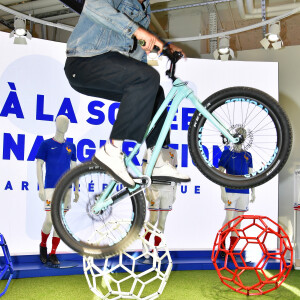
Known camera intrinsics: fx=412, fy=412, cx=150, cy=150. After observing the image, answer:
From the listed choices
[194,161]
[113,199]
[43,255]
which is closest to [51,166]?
[43,255]

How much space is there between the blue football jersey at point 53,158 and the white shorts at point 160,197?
1250 mm

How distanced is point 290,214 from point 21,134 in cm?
503

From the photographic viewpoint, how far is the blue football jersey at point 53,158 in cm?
534

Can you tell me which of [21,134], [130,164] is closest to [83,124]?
[21,134]

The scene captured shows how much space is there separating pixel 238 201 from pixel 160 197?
4.12ft

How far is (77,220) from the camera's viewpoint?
2.62 m

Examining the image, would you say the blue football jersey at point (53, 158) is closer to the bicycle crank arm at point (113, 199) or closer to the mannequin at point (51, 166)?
the mannequin at point (51, 166)

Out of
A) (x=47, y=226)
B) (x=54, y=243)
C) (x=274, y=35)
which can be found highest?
(x=274, y=35)

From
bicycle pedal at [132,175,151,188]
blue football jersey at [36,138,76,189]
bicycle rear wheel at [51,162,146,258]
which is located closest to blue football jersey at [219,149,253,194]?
bicycle pedal at [132,175,151,188]

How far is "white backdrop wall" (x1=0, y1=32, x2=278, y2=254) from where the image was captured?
5.53 meters

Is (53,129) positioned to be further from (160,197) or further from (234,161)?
(234,161)

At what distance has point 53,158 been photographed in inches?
212

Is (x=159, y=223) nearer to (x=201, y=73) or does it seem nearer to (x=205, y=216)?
(x=205, y=216)

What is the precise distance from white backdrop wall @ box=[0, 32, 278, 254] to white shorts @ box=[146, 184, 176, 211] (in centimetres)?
48
